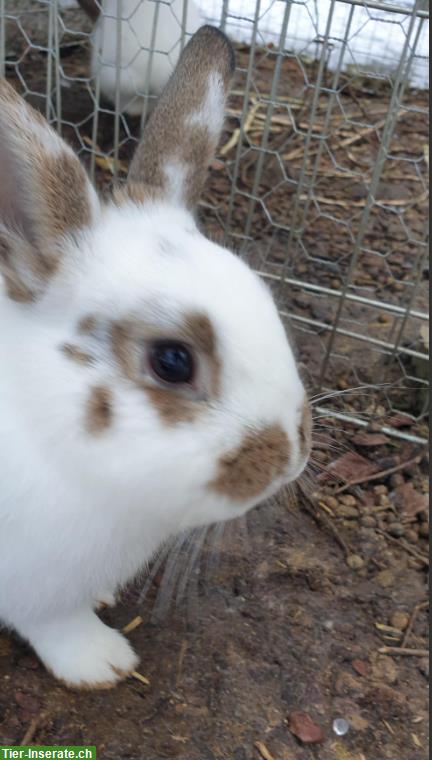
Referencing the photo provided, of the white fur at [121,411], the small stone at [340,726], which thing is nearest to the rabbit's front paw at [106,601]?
the white fur at [121,411]

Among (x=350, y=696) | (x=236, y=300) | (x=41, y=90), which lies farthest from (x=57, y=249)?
(x=41, y=90)

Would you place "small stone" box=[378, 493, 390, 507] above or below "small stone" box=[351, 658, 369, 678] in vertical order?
above

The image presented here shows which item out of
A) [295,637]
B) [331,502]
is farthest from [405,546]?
[295,637]

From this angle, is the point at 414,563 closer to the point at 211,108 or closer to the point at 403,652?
the point at 403,652

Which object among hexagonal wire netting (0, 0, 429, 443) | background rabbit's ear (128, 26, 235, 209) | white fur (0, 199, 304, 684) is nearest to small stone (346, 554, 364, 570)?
hexagonal wire netting (0, 0, 429, 443)

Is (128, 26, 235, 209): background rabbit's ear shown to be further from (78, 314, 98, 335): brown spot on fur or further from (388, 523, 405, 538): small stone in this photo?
(388, 523, 405, 538): small stone

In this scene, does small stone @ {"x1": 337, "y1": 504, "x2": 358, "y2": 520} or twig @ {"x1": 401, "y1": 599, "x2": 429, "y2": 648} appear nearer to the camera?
twig @ {"x1": 401, "y1": 599, "x2": 429, "y2": 648}
